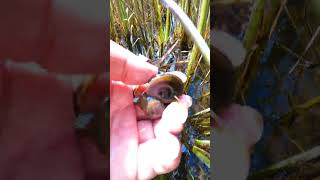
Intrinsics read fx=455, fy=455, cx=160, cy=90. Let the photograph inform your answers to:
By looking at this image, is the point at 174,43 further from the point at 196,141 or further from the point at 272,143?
the point at 272,143

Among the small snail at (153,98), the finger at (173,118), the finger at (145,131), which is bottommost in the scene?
the finger at (145,131)

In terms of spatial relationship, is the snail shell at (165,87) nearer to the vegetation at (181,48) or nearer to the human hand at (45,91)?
the vegetation at (181,48)

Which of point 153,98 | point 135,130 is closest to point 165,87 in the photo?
point 153,98

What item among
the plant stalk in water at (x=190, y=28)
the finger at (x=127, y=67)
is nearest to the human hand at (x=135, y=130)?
the finger at (x=127, y=67)

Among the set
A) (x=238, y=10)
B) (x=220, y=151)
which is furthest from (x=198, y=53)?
(x=220, y=151)

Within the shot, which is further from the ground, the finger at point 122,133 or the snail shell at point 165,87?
the snail shell at point 165,87

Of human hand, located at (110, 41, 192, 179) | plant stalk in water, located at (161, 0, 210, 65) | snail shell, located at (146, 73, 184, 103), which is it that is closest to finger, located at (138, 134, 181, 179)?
human hand, located at (110, 41, 192, 179)
